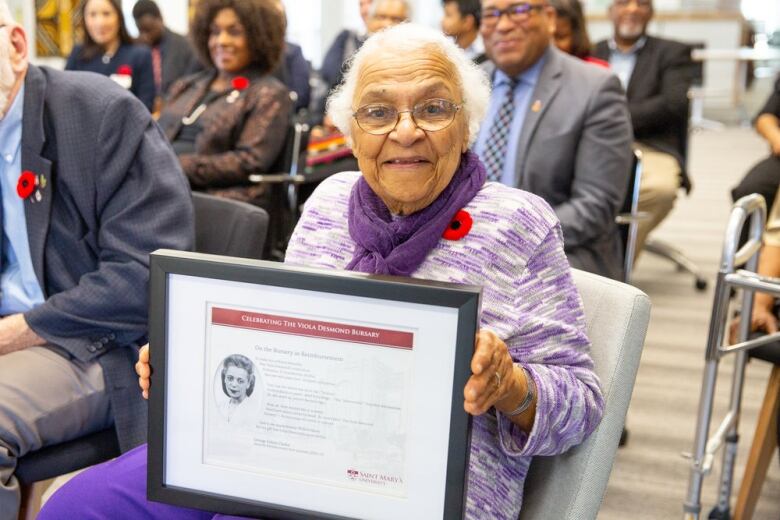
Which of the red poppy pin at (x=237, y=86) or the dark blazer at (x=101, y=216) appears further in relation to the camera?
the red poppy pin at (x=237, y=86)

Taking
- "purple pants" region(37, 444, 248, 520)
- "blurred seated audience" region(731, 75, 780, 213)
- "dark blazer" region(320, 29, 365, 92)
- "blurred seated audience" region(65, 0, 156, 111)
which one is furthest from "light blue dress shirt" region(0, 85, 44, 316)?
"dark blazer" region(320, 29, 365, 92)

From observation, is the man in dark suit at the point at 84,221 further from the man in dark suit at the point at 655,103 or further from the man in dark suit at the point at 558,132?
the man in dark suit at the point at 655,103

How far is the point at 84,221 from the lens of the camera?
1.95m

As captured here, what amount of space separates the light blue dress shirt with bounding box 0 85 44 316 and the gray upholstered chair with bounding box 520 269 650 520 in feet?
3.87

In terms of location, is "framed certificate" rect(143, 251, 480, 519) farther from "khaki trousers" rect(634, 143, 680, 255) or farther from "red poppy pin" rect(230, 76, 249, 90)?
"khaki trousers" rect(634, 143, 680, 255)

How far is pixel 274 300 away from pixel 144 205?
83cm

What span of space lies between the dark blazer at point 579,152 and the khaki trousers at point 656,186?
169cm

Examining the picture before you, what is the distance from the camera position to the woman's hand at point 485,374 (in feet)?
3.68

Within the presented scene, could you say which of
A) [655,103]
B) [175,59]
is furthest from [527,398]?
[175,59]

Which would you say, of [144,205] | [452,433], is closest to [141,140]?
[144,205]

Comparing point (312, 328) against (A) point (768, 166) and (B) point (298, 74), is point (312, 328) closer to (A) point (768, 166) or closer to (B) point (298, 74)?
(A) point (768, 166)

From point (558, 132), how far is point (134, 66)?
3.90 m

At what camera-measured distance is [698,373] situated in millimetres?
4004

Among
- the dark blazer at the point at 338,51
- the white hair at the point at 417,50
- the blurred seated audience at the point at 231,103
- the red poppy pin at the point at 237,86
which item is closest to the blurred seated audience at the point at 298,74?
the dark blazer at the point at 338,51
